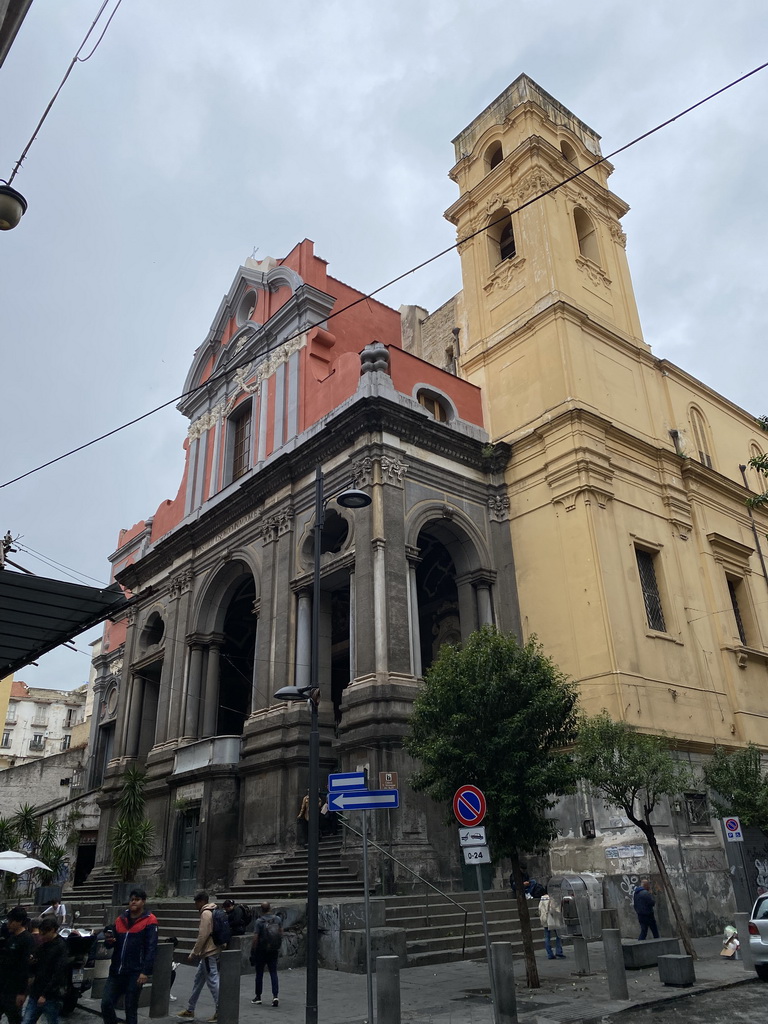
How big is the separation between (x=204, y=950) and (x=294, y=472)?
585 inches

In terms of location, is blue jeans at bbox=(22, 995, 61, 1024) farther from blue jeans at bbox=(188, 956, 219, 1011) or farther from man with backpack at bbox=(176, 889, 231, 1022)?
blue jeans at bbox=(188, 956, 219, 1011)

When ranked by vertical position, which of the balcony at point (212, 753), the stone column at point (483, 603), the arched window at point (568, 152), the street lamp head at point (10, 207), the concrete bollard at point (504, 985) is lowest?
the concrete bollard at point (504, 985)

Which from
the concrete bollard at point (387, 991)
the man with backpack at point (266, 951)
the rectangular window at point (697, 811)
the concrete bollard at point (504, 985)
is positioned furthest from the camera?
the rectangular window at point (697, 811)

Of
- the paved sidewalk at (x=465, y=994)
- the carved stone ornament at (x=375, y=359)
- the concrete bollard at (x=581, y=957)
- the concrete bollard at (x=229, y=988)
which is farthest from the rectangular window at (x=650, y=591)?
the concrete bollard at (x=229, y=988)

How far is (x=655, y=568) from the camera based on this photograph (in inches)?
901

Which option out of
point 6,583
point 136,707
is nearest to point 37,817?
point 136,707

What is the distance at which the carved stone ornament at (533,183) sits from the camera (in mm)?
26875

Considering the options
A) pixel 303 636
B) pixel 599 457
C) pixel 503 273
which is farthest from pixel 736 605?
pixel 303 636

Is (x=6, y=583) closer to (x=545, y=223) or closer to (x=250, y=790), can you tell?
(x=250, y=790)

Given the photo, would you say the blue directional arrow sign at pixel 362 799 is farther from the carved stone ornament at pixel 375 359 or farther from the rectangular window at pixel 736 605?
the rectangular window at pixel 736 605

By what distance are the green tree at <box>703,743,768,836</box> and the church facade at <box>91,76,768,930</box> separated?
1.46 metres

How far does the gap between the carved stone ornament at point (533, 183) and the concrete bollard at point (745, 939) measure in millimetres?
21606

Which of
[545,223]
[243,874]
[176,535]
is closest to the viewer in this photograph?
[243,874]

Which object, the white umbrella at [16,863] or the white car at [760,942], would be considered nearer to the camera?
the white car at [760,942]
